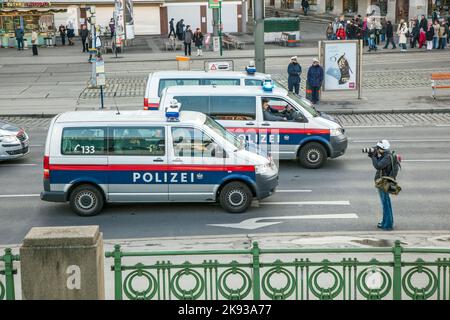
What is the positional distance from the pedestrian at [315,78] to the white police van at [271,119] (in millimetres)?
8459

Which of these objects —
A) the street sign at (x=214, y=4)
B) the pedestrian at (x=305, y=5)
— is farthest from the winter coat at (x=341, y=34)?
the pedestrian at (x=305, y=5)

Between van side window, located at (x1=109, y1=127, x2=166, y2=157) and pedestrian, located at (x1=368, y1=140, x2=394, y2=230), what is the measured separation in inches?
153

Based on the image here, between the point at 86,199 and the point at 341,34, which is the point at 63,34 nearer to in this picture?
the point at 341,34

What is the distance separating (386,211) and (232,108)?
560 centimetres

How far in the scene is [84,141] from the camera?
15352 mm

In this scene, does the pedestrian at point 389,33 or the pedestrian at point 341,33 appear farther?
the pedestrian at point 341,33

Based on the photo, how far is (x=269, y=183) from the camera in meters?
15.6

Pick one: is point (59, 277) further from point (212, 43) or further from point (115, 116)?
point (212, 43)

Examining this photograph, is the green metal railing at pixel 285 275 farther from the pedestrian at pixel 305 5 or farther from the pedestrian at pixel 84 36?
the pedestrian at pixel 305 5

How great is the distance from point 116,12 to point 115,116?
31915 millimetres

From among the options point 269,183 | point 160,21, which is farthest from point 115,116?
point 160,21

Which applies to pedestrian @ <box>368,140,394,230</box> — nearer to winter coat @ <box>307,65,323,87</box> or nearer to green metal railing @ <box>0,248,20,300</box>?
green metal railing @ <box>0,248,20,300</box>

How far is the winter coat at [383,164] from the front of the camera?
1412cm

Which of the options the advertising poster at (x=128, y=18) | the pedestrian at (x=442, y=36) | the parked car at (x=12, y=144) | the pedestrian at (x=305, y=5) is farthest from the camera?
the pedestrian at (x=305, y=5)
